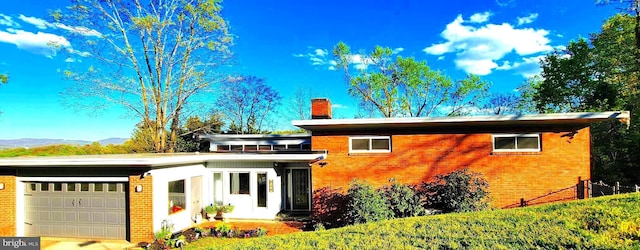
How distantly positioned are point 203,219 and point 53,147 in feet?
57.2

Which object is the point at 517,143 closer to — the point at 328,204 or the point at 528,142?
the point at 528,142

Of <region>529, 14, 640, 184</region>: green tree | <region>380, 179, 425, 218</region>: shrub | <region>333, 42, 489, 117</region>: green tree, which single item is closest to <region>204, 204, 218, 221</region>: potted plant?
<region>380, 179, 425, 218</region>: shrub

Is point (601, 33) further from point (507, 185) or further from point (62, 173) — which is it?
point (62, 173)

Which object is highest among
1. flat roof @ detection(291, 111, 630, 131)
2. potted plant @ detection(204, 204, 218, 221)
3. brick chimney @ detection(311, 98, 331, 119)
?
brick chimney @ detection(311, 98, 331, 119)

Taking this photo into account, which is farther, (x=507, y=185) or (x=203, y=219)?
(x=203, y=219)

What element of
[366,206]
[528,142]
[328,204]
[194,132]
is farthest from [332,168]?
[194,132]

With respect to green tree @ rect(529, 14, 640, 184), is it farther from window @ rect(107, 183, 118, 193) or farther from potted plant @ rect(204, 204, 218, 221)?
window @ rect(107, 183, 118, 193)

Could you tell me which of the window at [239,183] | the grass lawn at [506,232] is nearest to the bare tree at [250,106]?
the window at [239,183]

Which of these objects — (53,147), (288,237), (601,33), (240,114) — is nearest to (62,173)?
(288,237)

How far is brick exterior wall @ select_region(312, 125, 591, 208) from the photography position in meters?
11.2

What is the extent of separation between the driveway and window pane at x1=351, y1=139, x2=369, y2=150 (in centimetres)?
765

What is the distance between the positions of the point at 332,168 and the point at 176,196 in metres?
5.52

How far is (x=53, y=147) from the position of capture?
2370cm

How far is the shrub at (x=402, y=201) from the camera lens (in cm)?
1069
